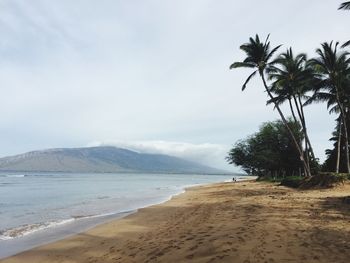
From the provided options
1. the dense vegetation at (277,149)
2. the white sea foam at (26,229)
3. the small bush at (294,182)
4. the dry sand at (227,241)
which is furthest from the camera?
the dense vegetation at (277,149)

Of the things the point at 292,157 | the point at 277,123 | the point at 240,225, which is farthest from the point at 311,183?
the point at 277,123

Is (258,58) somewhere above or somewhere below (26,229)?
above

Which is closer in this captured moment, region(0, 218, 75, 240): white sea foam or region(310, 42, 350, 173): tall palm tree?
region(0, 218, 75, 240): white sea foam

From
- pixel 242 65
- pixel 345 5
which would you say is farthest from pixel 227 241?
pixel 242 65

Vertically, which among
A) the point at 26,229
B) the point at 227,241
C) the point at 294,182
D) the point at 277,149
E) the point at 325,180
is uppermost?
the point at 277,149

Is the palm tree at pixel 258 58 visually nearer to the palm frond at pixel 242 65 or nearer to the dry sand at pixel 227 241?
the palm frond at pixel 242 65

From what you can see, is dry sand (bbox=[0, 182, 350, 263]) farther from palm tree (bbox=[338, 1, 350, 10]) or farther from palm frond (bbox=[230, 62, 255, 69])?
palm frond (bbox=[230, 62, 255, 69])

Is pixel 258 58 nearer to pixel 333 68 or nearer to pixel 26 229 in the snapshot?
pixel 333 68

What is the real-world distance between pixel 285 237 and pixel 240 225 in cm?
233

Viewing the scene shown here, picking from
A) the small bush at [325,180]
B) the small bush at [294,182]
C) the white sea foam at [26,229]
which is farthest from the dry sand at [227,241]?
the small bush at [294,182]

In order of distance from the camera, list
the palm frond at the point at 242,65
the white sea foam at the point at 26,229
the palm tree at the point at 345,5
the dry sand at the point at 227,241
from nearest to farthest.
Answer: the dry sand at the point at 227,241
the white sea foam at the point at 26,229
the palm tree at the point at 345,5
the palm frond at the point at 242,65

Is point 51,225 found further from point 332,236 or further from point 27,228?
point 332,236

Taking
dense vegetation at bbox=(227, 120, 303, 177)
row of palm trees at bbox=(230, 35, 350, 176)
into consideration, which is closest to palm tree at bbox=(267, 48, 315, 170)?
row of palm trees at bbox=(230, 35, 350, 176)

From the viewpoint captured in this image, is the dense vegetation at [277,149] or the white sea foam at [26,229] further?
the dense vegetation at [277,149]
